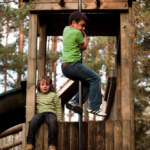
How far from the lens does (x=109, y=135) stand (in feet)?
16.2

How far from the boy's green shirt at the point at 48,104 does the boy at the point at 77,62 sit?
0.56 meters

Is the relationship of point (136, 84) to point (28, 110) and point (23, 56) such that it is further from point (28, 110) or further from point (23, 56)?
point (28, 110)

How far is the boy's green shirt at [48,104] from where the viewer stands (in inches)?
199

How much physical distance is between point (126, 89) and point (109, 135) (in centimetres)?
77

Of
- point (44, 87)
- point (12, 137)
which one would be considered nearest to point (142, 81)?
point (12, 137)

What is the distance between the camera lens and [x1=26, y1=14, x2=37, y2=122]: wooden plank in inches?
198

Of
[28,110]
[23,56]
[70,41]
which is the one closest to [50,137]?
[28,110]

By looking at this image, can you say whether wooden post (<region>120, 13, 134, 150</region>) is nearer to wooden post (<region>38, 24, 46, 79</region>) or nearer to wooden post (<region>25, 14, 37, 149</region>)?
wooden post (<region>25, 14, 37, 149</region>)

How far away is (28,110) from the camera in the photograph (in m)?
5.04

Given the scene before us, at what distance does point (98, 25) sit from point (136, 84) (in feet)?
31.1

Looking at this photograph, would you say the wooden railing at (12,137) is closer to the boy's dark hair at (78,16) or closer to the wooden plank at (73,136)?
the wooden plank at (73,136)

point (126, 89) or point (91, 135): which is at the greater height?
point (126, 89)

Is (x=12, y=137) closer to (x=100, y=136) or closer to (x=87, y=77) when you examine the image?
(x=100, y=136)

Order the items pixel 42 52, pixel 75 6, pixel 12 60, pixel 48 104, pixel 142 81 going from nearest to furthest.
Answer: pixel 48 104 → pixel 75 6 → pixel 42 52 → pixel 142 81 → pixel 12 60
